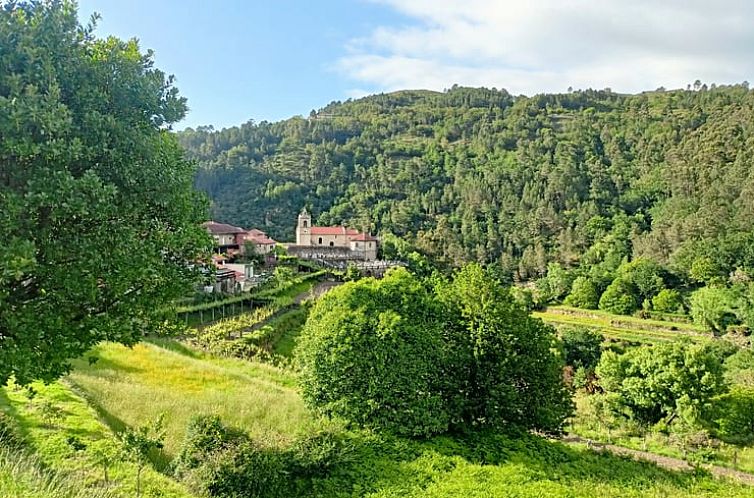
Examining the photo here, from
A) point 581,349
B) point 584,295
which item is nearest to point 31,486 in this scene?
point 581,349

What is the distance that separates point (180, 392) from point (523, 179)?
9599 centimetres

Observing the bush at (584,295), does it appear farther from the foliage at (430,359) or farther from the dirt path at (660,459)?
the foliage at (430,359)

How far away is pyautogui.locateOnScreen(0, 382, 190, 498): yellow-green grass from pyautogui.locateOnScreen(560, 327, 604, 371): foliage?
32.1m

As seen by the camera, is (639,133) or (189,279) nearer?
(189,279)

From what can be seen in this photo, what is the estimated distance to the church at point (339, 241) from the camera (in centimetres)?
6297

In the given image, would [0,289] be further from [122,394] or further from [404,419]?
[404,419]

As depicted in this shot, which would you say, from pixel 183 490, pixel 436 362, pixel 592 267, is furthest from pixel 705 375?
pixel 592 267

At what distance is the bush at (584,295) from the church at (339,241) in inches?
944

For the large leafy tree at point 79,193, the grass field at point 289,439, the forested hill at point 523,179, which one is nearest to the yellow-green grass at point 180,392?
the grass field at point 289,439

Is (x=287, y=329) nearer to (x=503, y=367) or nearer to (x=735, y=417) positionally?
(x=503, y=367)

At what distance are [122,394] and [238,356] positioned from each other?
9.69m

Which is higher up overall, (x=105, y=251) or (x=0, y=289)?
(x=105, y=251)

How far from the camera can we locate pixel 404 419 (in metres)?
12.8

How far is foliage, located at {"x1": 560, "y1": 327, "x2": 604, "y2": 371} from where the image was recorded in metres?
36.0
